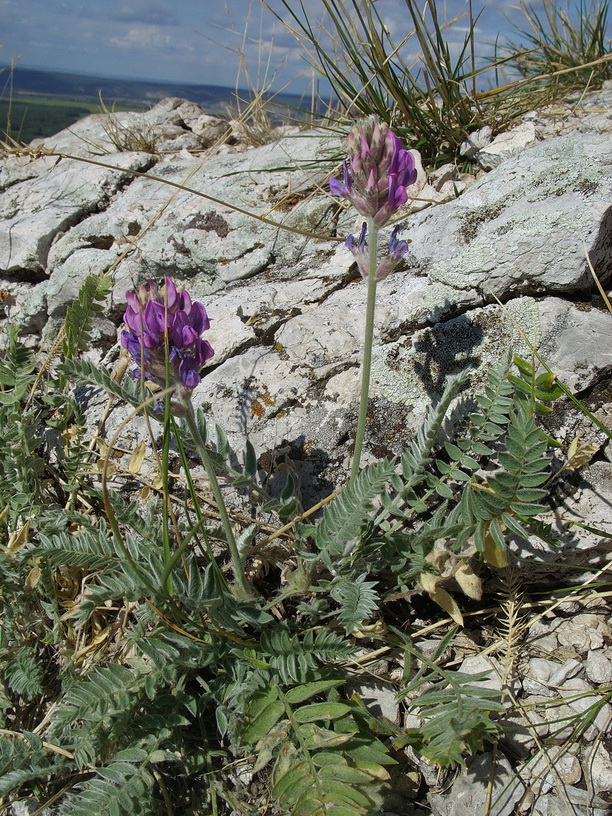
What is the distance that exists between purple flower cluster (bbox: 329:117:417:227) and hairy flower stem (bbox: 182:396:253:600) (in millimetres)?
885

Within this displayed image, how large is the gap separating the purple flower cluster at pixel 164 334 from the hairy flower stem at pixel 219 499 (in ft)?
0.32

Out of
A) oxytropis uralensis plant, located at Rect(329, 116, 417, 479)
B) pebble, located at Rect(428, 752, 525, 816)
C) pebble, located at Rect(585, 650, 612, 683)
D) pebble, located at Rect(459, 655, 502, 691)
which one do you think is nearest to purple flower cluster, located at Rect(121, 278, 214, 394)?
oxytropis uralensis plant, located at Rect(329, 116, 417, 479)

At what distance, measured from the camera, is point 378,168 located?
77.0 inches

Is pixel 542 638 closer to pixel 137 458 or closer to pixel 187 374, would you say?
pixel 187 374

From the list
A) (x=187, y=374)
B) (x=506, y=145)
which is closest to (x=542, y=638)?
(x=187, y=374)

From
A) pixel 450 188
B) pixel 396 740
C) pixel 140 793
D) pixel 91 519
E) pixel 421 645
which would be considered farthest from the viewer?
pixel 450 188

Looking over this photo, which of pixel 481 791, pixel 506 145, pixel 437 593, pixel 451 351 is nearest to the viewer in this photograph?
pixel 481 791

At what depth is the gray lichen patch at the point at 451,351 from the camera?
250 centimetres

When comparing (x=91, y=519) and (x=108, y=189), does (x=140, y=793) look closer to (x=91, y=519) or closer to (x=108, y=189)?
(x=91, y=519)

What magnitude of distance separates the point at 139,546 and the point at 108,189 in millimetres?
2964

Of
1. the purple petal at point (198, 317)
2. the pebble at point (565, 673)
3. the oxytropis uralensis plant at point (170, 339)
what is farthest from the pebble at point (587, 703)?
the purple petal at point (198, 317)

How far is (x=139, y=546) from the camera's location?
6.99 ft

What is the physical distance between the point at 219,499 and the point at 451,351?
1200mm

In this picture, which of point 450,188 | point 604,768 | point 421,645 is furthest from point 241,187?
point 604,768
